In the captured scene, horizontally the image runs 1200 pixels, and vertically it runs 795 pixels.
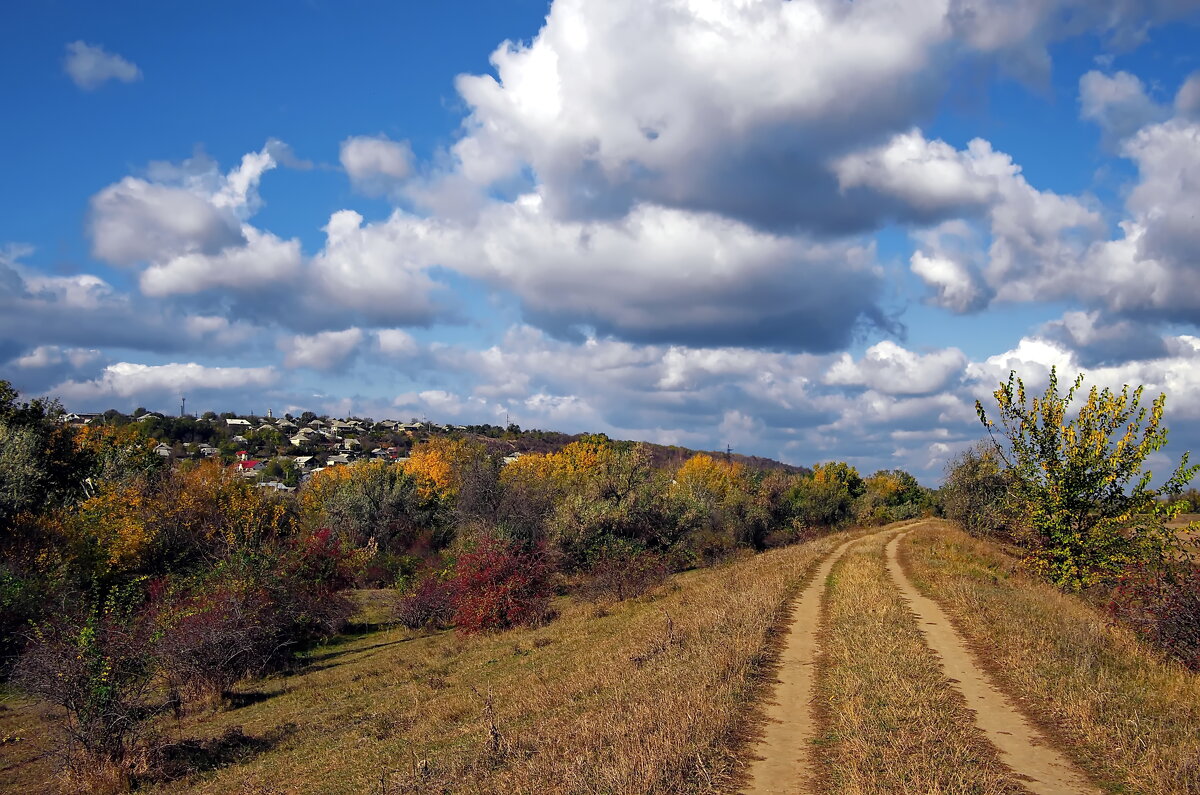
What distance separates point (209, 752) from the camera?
1667 centimetres

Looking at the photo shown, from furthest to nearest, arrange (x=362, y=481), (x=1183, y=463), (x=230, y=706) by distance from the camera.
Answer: (x=362, y=481), (x=230, y=706), (x=1183, y=463)

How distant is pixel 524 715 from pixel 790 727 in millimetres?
5457

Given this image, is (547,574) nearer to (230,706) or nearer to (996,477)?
(230,706)

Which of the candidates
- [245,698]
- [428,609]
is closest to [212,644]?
[245,698]

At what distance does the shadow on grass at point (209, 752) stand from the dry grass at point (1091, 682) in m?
15.9

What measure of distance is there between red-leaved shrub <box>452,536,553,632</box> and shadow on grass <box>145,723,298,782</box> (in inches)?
549

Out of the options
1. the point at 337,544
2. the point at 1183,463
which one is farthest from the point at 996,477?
the point at 337,544

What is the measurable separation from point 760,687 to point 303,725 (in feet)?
39.9

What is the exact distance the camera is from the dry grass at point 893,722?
28.9 feet

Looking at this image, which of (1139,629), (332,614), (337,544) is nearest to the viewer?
(1139,629)

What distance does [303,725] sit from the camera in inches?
733

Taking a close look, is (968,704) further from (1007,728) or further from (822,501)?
(822,501)

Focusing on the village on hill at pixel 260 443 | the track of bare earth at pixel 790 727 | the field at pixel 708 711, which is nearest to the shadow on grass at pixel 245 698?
the field at pixel 708 711

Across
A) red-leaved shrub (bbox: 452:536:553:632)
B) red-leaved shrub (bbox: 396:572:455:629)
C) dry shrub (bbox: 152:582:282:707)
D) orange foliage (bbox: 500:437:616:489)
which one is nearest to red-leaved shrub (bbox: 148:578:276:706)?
dry shrub (bbox: 152:582:282:707)
